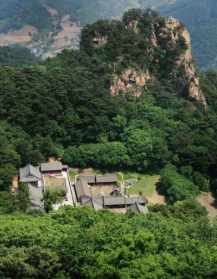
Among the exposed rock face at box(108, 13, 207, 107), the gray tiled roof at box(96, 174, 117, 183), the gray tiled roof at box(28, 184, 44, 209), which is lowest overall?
the gray tiled roof at box(28, 184, 44, 209)

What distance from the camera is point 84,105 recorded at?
64.6 metres

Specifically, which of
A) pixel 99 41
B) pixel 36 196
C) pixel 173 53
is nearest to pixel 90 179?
pixel 36 196

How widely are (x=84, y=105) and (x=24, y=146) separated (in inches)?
466

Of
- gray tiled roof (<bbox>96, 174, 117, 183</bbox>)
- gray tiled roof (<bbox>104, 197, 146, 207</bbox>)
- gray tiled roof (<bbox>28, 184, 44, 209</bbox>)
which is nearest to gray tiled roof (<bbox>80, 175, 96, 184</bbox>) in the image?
gray tiled roof (<bbox>96, 174, 117, 183</bbox>)

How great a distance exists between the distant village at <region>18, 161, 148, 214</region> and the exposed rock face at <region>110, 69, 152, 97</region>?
1747cm

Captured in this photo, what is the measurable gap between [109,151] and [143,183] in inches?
191

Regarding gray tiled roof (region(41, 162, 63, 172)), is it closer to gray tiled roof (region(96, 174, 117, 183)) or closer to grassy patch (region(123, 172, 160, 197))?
gray tiled roof (region(96, 174, 117, 183))

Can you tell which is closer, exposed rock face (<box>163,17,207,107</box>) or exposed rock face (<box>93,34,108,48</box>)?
exposed rock face (<box>163,17,207,107</box>)

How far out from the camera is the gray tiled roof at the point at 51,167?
5494cm

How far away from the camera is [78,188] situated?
53.7 m

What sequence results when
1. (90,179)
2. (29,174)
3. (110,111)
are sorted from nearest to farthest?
(29,174), (90,179), (110,111)

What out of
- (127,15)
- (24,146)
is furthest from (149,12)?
(24,146)

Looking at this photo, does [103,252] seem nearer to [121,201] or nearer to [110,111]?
[121,201]

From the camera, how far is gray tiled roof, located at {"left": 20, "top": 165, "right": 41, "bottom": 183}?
52188 mm
